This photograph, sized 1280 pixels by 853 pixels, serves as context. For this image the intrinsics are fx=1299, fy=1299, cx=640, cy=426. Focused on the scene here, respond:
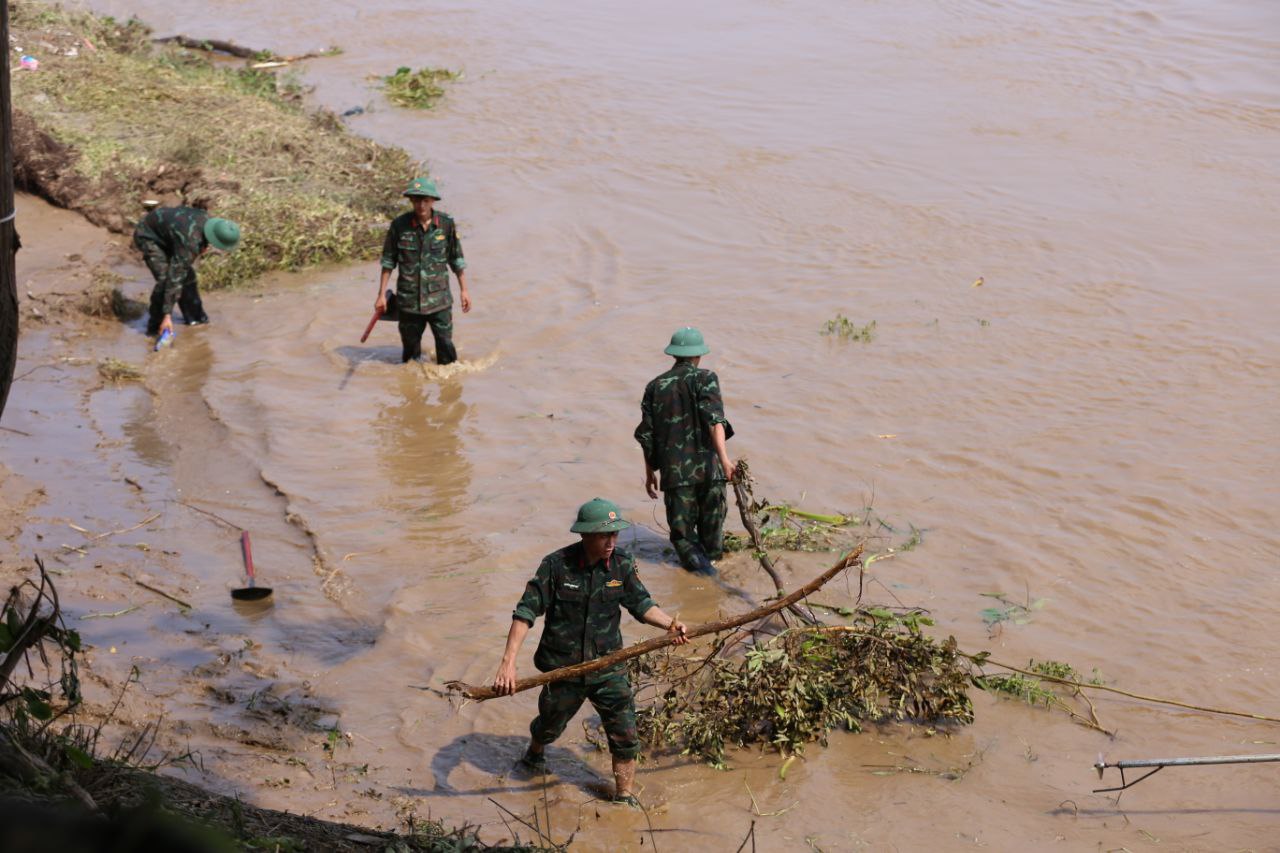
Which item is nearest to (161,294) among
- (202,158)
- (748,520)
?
(202,158)

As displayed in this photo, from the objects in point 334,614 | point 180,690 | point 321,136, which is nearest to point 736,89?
point 321,136

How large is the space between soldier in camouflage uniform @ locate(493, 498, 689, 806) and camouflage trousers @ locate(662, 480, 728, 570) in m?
2.29

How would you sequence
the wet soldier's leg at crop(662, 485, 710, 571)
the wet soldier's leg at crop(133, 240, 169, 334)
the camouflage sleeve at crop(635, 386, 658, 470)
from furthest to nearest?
the wet soldier's leg at crop(133, 240, 169, 334)
the wet soldier's leg at crop(662, 485, 710, 571)
the camouflage sleeve at crop(635, 386, 658, 470)

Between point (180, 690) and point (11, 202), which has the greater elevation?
point (11, 202)

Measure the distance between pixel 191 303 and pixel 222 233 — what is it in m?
1.15

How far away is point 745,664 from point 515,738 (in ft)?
4.03

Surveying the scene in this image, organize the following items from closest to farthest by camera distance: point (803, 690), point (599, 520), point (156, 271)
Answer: point (599, 520) < point (803, 690) < point (156, 271)

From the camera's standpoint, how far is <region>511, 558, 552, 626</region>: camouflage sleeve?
577 centimetres

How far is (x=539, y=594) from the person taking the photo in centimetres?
581

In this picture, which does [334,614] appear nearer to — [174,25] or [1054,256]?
[1054,256]

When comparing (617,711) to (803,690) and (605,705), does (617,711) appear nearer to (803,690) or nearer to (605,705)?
(605,705)

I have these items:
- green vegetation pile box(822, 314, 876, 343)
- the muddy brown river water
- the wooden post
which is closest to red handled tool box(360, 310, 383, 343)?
the muddy brown river water

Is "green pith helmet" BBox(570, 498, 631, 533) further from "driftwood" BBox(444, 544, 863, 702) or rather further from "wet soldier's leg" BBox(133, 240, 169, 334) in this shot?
"wet soldier's leg" BBox(133, 240, 169, 334)

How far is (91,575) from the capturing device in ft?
25.2
